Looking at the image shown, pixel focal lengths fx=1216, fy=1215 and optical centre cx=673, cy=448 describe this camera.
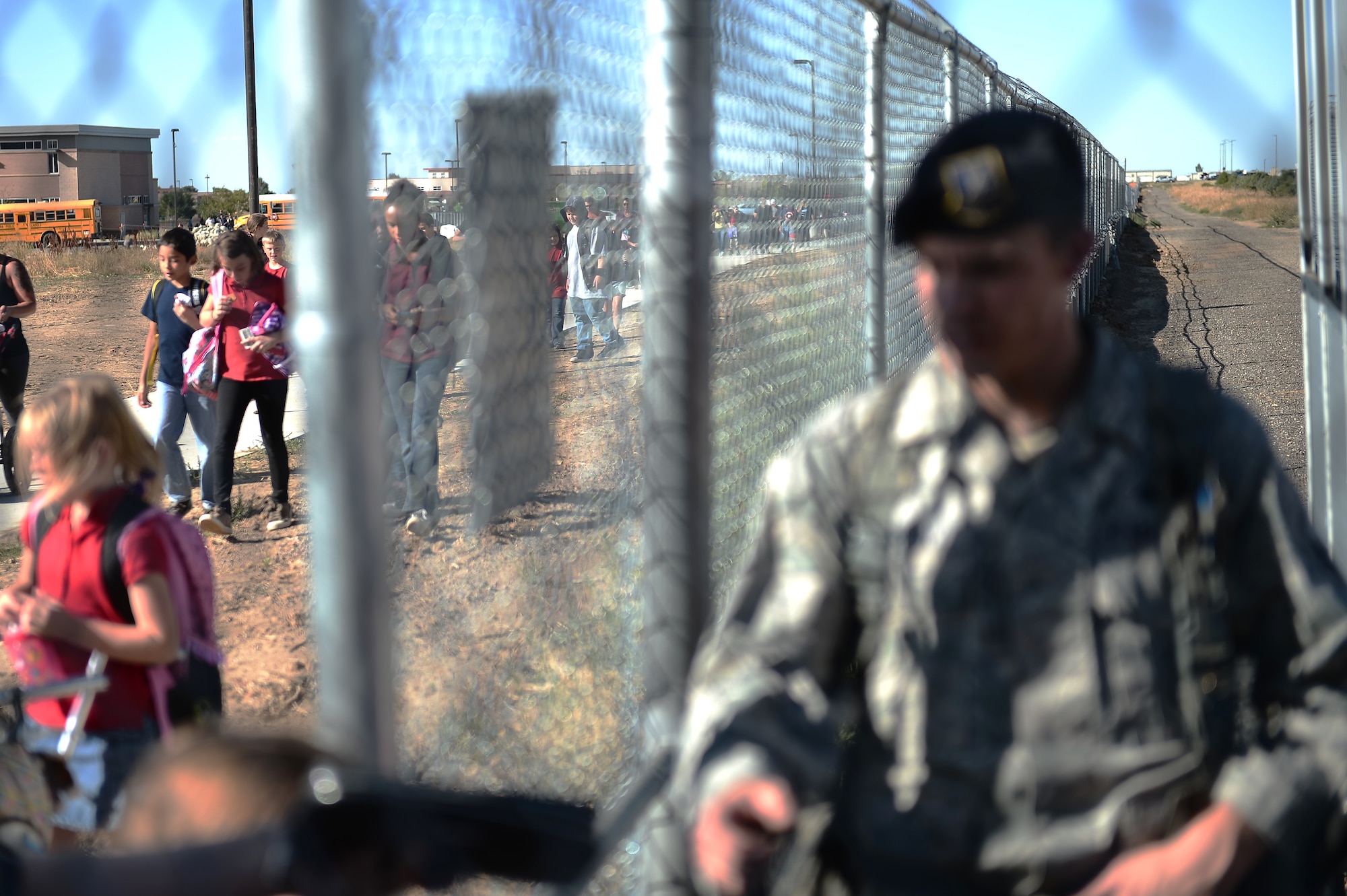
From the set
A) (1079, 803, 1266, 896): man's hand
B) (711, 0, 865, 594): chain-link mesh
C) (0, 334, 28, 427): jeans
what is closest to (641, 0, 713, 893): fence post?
(711, 0, 865, 594): chain-link mesh

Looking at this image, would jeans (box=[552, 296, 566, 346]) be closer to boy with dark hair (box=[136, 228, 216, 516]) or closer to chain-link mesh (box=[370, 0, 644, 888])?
chain-link mesh (box=[370, 0, 644, 888])

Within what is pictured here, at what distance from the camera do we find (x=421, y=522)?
5.82 feet

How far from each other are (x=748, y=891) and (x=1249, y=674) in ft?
2.14

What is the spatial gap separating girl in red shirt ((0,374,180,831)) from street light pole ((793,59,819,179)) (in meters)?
1.93

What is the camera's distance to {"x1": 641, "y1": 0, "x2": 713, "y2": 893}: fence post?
→ 6.10ft

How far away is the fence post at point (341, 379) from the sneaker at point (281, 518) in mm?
6879

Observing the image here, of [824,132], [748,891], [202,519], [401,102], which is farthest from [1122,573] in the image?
[202,519]

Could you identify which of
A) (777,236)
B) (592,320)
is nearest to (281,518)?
(777,236)

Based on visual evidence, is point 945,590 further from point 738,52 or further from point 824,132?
point 824,132

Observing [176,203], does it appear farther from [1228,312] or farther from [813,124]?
[1228,312]

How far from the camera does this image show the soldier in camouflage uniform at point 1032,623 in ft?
4.50

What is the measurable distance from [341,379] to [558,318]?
33.8 inches

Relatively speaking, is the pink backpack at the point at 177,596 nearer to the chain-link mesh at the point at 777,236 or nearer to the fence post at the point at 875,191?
the chain-link mesh at the point at 777,236

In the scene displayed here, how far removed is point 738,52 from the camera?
248cm
